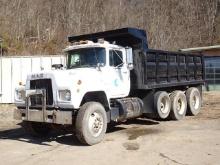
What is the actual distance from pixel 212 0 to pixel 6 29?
26.8 meters

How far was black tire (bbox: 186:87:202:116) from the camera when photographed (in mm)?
16031

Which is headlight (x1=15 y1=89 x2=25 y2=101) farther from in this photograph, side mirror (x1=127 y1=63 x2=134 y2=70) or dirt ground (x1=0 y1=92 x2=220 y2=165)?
side mirror (x1=127 y1=63 x2=134 y2=70)

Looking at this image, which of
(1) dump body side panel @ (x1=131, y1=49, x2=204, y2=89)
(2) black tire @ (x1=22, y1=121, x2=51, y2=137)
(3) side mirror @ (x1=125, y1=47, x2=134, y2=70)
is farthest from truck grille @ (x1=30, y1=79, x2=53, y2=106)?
(1) dump body side panel @ (x1=131, y1=49, x2=204, y2=89)

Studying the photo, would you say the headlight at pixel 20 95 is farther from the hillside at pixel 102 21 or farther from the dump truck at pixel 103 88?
the hillside at pixel 102 21

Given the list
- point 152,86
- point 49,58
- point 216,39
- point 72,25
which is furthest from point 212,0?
point 152,86

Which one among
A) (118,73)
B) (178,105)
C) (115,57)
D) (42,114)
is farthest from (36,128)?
(178,105)

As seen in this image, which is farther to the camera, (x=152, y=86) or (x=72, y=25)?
(x=72, y=25)

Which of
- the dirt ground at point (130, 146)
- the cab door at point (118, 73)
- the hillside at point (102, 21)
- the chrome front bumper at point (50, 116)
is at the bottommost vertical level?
the dirt ground at point (130, 146)

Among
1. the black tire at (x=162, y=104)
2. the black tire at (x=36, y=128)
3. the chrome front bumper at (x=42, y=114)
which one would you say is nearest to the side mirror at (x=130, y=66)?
the black tire at (x=162, y=104)

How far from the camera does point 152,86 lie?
13.4 meters

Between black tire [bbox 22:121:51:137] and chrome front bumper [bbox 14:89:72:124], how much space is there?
712 mm

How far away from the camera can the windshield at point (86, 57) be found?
11797mm

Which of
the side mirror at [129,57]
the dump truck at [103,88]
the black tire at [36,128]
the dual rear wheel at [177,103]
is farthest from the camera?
the dual rear wheel at [177,103]

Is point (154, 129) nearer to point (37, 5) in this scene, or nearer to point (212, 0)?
point (37, 5)
